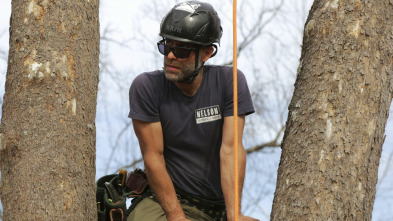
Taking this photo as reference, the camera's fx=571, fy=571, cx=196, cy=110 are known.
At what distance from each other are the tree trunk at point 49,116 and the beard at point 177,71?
0.52m

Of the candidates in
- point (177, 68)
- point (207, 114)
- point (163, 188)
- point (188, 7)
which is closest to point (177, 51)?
point (177, 68)

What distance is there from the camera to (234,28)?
133 inches

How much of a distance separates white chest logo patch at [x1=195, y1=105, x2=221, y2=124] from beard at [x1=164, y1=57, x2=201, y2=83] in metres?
0.27

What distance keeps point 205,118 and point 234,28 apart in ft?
2.87

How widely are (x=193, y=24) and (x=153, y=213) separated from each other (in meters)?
1.38

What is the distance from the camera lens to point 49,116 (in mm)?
3721

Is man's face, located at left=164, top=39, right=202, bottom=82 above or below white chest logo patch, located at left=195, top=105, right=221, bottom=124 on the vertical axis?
above

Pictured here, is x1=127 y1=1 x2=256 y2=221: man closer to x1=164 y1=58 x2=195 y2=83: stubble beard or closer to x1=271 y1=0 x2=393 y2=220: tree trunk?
x1=164 y1=58 x2=195 y2=83: stubble beard

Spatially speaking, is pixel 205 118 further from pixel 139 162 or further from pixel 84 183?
pixel 139 162

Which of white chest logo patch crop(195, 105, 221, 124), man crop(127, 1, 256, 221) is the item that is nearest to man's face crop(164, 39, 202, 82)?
man crop(127, 1, 256, 221)

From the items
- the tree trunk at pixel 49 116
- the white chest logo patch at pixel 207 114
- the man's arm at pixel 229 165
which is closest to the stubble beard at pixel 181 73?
the white chest logo patch at pixel 207 114

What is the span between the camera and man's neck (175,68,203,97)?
4062mm

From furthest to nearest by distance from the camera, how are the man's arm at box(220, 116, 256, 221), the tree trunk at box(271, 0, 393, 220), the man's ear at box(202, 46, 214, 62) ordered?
1. the man's ear at box(202, 46, 214, 62)
2. the man's arm at box(220, 116, 256, 221)
3. the tree trunk at box(271, 0, 393, 220)

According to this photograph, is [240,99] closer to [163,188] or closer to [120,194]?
[163,188]
